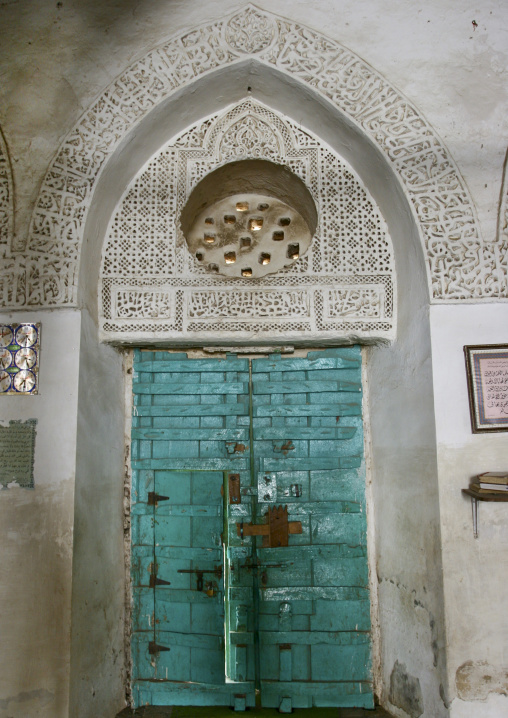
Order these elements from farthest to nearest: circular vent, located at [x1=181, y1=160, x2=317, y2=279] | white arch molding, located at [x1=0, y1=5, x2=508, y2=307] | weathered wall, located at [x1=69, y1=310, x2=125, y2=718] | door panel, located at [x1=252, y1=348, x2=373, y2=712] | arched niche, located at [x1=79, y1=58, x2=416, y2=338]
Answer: circular vent, located at [x1=181, y1=160, x2=317, y2=279]
door panel, located at [x1=252, y1=348, x2=373, y2=712]
arched niche, located at [x1=79, y1=58, x2=416, y2=338]
white arch molding, located at [x1=0, y1=5, x2=508, y2=307]
weathered wall, located at [x1=69, y1=310, x2=125, y2=718]

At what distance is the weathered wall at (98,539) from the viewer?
2797 mm

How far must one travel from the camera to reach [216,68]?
3.03 metres

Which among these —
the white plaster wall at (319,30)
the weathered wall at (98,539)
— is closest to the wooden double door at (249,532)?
the weathered wall at (98,539)

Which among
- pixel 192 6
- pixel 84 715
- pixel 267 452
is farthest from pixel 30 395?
pixel 192 6

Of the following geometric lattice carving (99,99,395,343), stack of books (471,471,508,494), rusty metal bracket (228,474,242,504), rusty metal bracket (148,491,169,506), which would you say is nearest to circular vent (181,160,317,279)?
geometric lattice carving (99,99,395,343)

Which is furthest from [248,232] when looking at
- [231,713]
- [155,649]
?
[231,713]

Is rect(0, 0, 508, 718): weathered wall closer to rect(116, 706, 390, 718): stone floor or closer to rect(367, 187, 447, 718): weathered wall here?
rect(367, 187, 447, 718): weathered wall

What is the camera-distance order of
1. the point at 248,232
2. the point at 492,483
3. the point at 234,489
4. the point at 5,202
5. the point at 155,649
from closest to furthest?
the point at 492,483 → the point at 5,202 → the point at 155,649 → the point at 234,489 → the point at 248,232

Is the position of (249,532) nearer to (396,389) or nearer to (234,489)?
(234,489)

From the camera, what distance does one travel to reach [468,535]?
2713mm

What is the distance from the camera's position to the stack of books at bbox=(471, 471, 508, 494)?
8.37 ft

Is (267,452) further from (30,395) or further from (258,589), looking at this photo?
(30,395)

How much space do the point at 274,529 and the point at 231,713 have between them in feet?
3.45

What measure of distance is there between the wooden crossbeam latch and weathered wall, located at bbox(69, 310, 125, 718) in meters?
0.76
